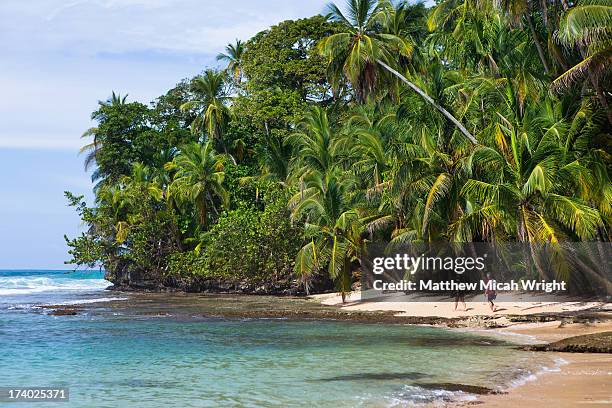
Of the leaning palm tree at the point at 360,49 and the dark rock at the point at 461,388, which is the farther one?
the leaning palm tree at the point at 360,49

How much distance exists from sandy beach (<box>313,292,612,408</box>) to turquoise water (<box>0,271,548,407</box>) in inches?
32.1

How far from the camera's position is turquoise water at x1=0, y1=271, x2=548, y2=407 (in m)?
11.3

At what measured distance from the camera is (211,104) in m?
45.5

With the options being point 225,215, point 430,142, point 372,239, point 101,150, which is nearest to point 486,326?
point 430,142

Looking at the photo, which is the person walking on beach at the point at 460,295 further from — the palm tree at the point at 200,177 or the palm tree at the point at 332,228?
the palm tree at the point at 200,177

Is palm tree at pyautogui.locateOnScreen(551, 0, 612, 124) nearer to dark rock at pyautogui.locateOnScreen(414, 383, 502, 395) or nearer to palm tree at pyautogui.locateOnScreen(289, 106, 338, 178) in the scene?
dark rock at pyautogui.locateOnScreen(414, 383, 502, 395)

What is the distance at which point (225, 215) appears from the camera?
40406 mm

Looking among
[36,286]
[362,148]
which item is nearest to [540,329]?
[362,148]

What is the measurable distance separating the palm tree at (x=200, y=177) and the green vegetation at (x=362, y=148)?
12 centimetres

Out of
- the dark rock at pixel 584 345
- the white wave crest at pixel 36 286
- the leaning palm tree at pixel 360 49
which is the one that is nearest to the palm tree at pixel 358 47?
the leaning palm tree at pixel 360 49

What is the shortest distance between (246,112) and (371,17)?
16.3 metres

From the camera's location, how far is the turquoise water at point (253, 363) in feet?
37.0

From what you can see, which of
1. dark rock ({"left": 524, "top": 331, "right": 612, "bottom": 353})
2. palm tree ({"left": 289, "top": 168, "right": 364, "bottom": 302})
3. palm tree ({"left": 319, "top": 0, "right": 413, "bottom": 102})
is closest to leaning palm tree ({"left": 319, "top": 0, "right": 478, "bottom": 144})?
palm tree ({"left": 319, "top": 0, "right": 413, "bottom": 102})

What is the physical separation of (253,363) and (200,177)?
1110 inches
